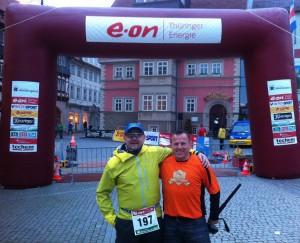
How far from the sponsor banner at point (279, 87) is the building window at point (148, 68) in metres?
28.6

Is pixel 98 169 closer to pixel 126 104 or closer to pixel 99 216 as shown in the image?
pixel 99 216

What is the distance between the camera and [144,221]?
367 centimetres

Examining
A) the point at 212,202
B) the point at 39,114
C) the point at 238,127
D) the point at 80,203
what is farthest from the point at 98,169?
the point at 238,127

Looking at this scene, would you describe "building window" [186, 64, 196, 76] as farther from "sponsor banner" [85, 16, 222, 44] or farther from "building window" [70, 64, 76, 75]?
"sponsor banner" [85, 16, 222, 44]

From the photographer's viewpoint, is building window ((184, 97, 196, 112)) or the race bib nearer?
the race bib

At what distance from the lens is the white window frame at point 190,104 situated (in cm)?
3891

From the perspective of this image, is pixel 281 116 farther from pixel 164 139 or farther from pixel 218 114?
pixel 218 114

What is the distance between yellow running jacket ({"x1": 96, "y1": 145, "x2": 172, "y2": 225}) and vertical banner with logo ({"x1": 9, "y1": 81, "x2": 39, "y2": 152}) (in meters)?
6.77

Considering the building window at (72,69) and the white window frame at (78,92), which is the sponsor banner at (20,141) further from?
the white window frame at (78,92)

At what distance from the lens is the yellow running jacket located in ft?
12.2

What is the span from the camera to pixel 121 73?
41531 millimetres

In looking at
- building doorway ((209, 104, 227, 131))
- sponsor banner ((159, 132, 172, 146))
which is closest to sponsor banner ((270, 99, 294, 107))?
sponsor banner ((159, 132, 172, 146))

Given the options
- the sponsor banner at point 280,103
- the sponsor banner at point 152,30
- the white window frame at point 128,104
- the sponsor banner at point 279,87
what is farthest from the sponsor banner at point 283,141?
the white window frame at point 128,104

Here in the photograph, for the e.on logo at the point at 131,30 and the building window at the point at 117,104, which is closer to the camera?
the e.on logo at the point at 131,30
